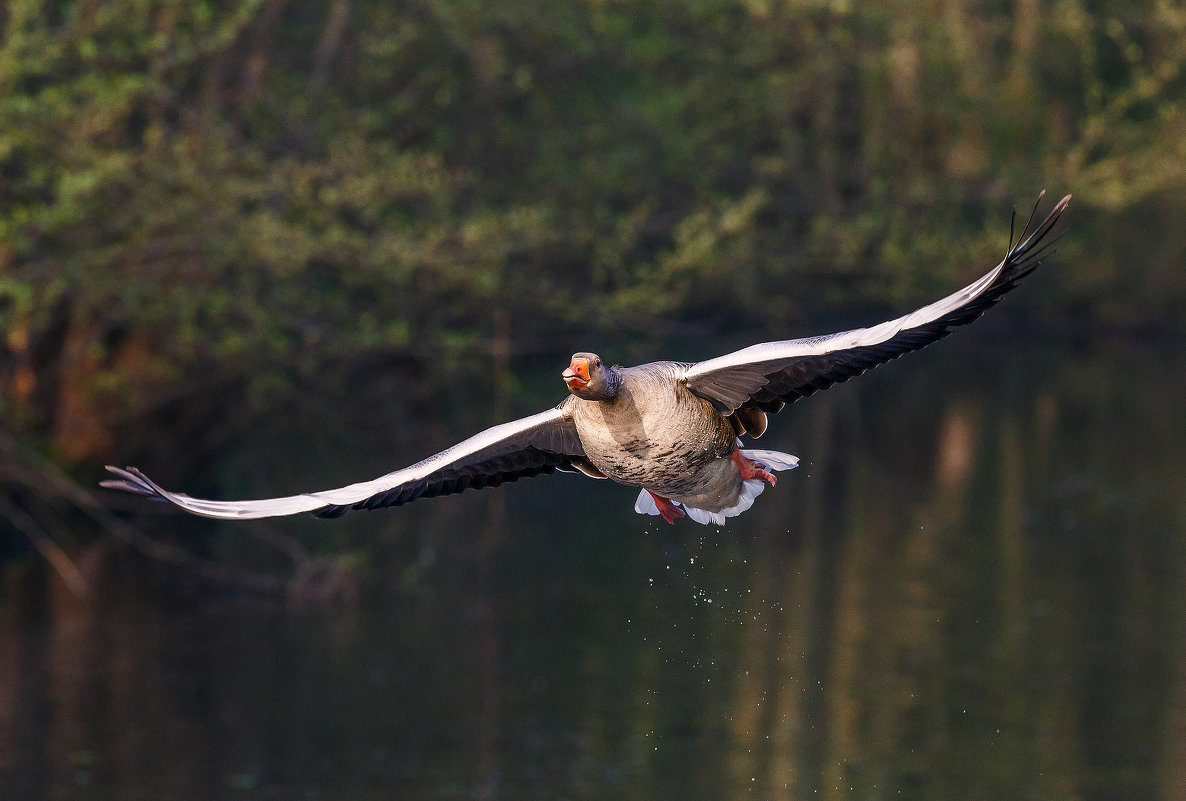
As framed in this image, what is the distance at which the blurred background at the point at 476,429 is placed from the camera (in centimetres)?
1444

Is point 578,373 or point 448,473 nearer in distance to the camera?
point 578,373

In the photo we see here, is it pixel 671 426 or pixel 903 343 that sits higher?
pixel 903 343

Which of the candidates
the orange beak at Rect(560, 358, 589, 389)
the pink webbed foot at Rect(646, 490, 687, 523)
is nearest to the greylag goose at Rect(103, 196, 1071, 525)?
the orange beak at Rect(560, 358, 589, 389)

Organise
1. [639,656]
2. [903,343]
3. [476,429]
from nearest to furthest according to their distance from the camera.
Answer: [903,343] → [639,656] → [476,429]

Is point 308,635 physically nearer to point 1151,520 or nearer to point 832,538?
point 832,538

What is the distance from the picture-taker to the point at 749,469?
7.61 meters

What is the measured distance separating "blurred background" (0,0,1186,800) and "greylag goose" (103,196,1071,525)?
249 inches

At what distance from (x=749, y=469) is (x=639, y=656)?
9.35 meters

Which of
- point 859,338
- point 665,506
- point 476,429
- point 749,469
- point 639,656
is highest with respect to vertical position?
point 476,429

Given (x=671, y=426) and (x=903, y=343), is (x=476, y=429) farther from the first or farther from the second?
(x=903, y=343)

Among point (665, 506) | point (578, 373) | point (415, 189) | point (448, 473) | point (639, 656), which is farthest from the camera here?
point (639, 656)

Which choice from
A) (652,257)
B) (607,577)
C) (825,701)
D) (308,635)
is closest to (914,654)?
(825,701)

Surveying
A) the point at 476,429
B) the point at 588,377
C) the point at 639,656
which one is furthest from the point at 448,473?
the point at 476,429

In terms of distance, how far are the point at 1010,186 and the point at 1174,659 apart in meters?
8.02
